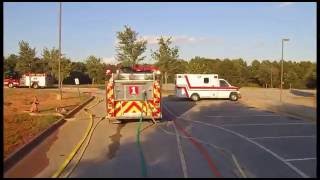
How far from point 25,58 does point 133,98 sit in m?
61.9

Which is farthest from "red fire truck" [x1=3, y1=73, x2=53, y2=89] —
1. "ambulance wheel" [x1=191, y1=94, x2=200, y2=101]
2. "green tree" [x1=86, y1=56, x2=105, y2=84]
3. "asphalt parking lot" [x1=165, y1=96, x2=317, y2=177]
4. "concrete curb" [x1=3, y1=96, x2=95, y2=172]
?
"concrete curb" [x1=3, y1=96, x2=95, y2=172]

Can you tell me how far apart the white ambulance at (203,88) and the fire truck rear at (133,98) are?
19.6 metres

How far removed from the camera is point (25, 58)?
81.8 m

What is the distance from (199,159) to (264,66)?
90296 mm

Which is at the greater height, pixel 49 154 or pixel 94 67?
pixel 94 67

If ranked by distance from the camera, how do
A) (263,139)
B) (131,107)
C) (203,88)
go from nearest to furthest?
1. (263,139)
2. (131,107)
3. (203,88)

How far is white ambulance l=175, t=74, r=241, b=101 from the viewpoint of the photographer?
141 ft

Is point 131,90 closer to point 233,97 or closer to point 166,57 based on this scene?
point 233,97

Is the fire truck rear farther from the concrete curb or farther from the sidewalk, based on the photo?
the concrete curb

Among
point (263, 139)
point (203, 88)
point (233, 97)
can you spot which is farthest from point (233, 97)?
point (263, 139)

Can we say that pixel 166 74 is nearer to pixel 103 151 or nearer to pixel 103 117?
pixel 103 117

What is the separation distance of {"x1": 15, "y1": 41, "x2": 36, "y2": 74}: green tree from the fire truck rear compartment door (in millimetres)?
61302

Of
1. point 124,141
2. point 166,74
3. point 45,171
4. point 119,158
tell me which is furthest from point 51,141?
point 166,74

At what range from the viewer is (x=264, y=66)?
4003 inches
